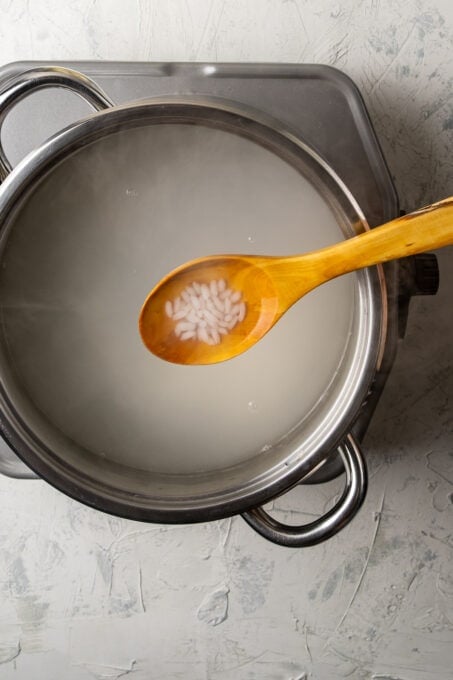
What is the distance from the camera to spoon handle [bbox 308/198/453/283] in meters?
0.44

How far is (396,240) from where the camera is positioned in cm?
45

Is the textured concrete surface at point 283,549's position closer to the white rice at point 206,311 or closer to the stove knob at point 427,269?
the stove knob at point 427,269

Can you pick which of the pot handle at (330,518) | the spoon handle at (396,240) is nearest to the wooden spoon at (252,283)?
the spoon handle at (396,240)

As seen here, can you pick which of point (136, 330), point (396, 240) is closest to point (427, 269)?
point (396, 240)

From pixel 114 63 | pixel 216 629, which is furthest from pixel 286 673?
pixel 114 63

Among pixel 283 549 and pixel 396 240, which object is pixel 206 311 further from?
pixel 283 549

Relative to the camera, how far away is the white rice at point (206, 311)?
19.8 inches

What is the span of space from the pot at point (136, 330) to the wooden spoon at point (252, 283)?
0.09 ft

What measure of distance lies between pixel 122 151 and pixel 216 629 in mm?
482

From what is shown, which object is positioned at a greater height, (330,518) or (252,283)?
(252,283)

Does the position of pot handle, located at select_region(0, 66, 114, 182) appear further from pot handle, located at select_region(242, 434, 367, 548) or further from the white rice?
pot handle, located at select_region(242, 434, 367, 548)

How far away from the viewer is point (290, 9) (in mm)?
644

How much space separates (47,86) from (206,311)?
0.19 meters

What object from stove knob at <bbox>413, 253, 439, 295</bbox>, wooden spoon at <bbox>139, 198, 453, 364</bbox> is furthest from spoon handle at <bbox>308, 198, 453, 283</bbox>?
stove knob at <bbox>413, 253, 439, 295</bbox>
